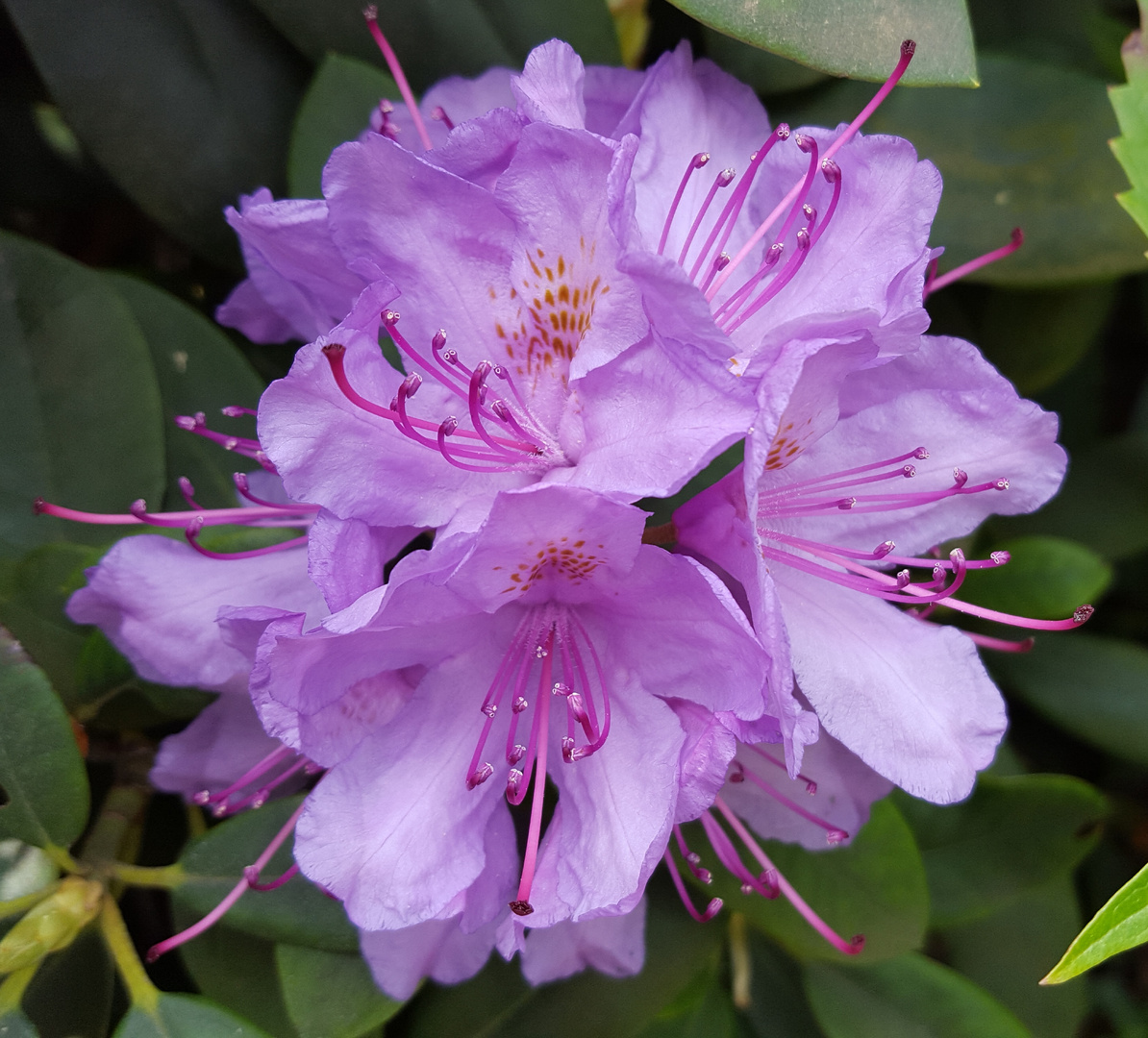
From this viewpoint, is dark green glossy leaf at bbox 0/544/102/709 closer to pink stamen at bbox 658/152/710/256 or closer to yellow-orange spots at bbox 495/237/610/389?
yellow-orange spots at bbox 495/237/610/389

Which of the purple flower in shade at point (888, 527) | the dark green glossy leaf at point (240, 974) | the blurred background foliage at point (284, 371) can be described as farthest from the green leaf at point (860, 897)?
the dark green glossy leaf at point (240, 974)

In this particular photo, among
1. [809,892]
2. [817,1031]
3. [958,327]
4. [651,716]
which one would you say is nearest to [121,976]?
[651,716]

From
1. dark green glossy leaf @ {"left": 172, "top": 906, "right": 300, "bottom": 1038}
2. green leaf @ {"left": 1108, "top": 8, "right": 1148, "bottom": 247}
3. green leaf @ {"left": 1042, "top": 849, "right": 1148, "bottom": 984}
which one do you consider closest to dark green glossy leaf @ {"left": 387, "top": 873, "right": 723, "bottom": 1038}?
dark green glossy leaf @ {"left": 172, "top": 906, "right": 300, "bottom": 1038}

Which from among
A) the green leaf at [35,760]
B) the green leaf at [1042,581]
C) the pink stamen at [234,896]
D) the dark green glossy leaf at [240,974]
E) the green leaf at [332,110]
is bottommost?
the green leaf at [1042,581]

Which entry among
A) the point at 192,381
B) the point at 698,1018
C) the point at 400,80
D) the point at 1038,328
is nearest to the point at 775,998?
the point at 698,1018

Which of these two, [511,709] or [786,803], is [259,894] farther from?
[786,803]

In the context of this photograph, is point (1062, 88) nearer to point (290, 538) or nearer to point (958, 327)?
point (958, 327)

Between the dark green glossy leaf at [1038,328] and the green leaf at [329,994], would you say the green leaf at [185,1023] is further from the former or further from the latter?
the dark green glossy leaf at [1038,328]
